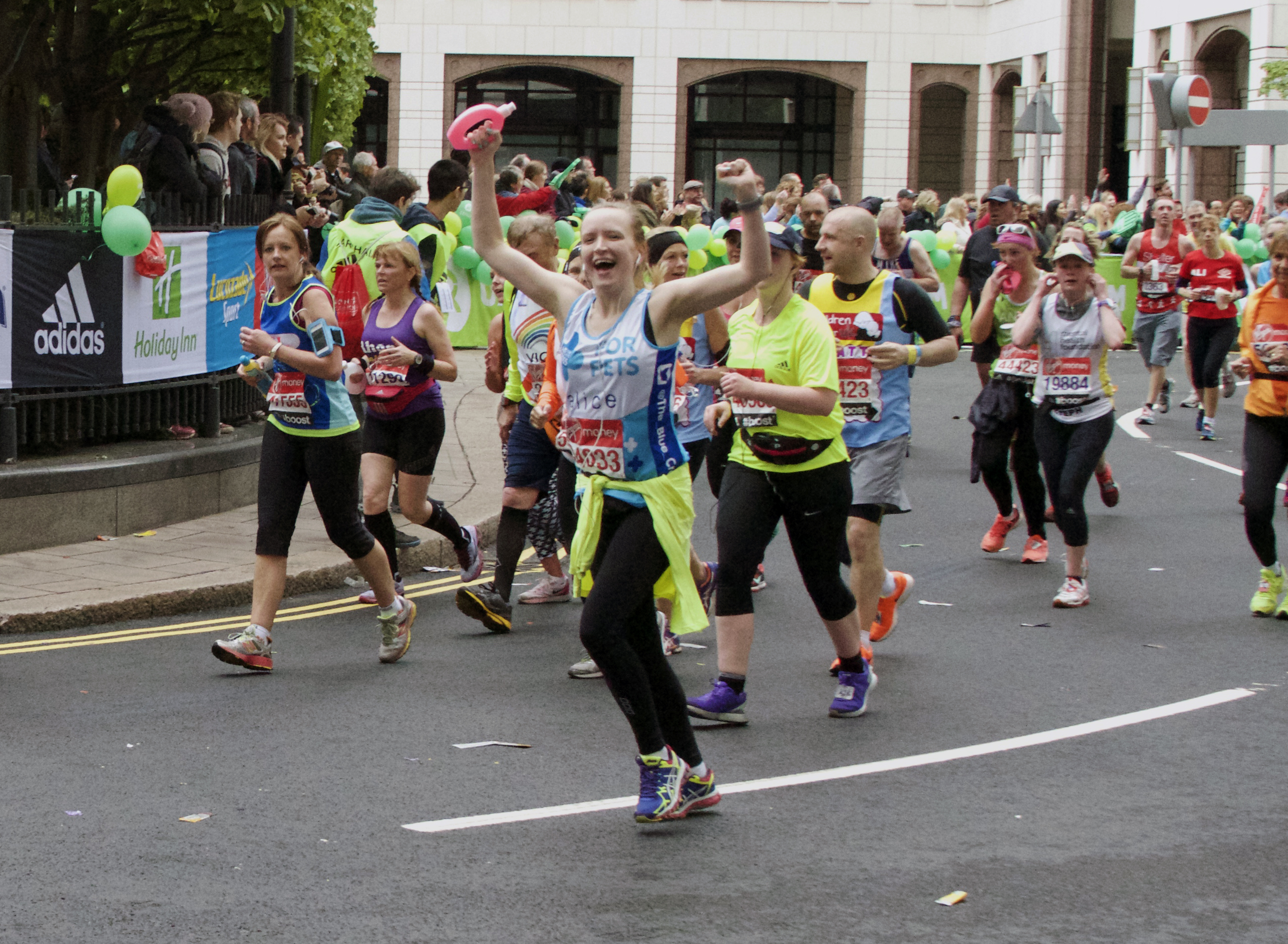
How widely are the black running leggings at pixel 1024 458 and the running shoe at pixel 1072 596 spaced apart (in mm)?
1165

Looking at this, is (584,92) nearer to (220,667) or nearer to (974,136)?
(974,136)

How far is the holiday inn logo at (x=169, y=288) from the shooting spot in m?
9.80

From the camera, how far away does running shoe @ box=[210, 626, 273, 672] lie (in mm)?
6648

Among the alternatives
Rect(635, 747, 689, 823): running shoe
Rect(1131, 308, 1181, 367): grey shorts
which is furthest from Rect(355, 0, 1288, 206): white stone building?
Rect(635, 747, 689, 823): running shoe

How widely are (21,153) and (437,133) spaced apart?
3001cm

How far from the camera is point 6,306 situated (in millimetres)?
8820

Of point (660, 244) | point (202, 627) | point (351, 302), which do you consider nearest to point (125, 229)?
point (351, 302)

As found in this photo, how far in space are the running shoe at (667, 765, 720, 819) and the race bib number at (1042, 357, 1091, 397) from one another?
4.02 metres

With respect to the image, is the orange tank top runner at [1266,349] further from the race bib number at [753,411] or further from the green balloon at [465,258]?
the green balloon at [465,258]

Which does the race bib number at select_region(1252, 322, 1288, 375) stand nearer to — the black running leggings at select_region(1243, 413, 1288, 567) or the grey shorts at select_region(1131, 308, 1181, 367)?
the black running leggings at select_region(1243, 413, 1288, 567)

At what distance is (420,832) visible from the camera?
192 inches

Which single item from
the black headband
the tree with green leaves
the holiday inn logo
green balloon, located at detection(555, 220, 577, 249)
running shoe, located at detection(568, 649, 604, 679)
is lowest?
running shoe, located at detection(568, 649, 604, 679)

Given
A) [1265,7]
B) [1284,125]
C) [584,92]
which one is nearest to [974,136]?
[584,92]

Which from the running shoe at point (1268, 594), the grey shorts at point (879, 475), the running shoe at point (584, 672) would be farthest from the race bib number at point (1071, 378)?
the running shoe at point (584, 672)
